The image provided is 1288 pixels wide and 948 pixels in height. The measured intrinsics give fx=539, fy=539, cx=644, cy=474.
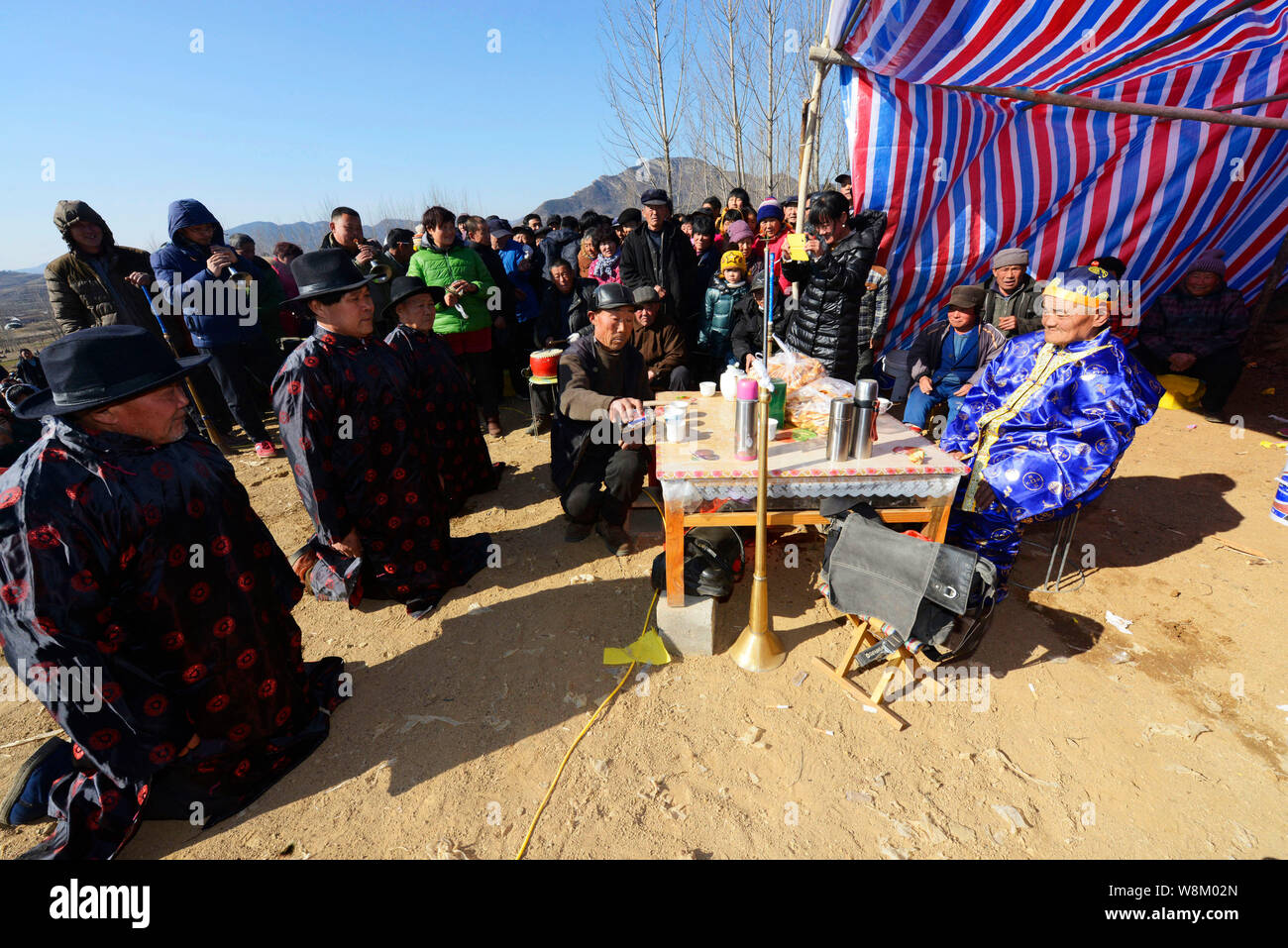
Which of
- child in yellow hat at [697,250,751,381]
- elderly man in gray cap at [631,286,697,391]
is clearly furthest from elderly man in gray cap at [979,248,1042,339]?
elderly man in gray cap at [631,286,697,391]

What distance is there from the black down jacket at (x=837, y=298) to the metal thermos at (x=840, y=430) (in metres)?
2.00

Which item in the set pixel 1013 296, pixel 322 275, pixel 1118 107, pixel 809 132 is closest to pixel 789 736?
pixel 809 132

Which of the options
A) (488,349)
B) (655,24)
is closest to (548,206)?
(655,24)

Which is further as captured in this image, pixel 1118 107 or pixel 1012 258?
pixel 1012 258

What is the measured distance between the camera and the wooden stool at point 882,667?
302cm

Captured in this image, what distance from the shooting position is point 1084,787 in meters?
2.57

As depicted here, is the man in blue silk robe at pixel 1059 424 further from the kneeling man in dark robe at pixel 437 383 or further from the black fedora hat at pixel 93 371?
the black fedora hat at pixel 93 371

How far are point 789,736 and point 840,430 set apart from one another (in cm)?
170

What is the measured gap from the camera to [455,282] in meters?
5.99

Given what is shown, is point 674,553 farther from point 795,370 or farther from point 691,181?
point 691,181

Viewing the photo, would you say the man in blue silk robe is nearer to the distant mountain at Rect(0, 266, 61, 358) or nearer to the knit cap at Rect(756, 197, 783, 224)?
the knit cap at Rect(756, 197, 783, 224)

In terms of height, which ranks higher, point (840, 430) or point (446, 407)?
point (840, 430)

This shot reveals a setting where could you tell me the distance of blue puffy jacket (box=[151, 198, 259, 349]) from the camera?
5.59m
